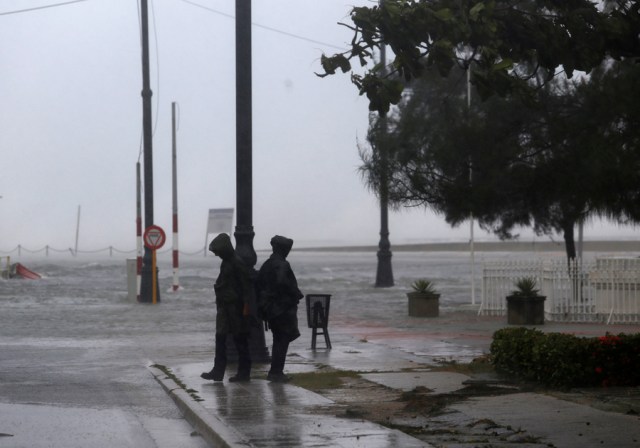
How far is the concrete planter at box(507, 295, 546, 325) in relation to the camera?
82.8ft

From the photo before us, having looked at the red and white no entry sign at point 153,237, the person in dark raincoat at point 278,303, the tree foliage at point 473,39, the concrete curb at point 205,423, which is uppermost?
the tree foliage at point 473,39

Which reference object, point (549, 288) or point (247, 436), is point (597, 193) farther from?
point (247, 436)

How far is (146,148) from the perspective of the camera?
3772cm

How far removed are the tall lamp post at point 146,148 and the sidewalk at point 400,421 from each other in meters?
19.4

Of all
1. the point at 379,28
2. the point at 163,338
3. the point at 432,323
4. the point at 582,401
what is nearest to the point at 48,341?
the point at 163,338

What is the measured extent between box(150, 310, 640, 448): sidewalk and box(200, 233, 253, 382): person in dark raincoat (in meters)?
0.39

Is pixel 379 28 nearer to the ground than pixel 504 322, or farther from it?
farther from it

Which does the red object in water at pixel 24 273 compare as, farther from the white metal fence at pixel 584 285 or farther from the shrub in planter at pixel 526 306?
the shrub in planter at pixel 526 306

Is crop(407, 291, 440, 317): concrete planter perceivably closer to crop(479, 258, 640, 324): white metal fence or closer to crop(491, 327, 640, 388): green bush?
crop(479, 258, 640, 324): white metal fence

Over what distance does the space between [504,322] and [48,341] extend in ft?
32.7

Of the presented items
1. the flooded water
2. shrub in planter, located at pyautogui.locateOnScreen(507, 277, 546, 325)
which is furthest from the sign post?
shrub in planter, located at pyautogui.locateOnScreen(507, 277, 546, 325)

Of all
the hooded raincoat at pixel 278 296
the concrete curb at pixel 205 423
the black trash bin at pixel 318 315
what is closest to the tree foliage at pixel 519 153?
the black trash bin at pixel 318 315

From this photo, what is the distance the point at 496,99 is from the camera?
26891mm

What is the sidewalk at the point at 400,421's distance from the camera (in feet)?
33.2
